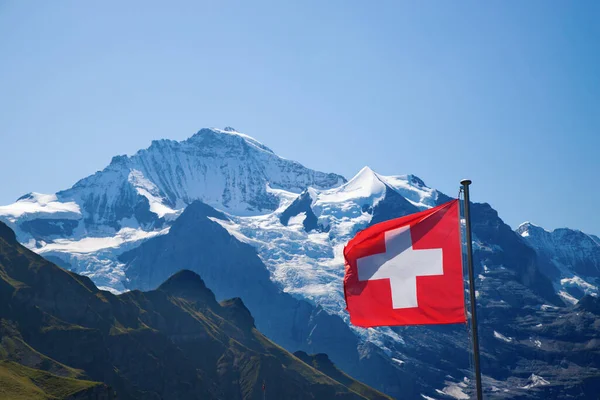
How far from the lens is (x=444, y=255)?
4878 centimetres

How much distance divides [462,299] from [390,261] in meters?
5.24

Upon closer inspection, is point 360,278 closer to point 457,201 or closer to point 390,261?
point 390,261

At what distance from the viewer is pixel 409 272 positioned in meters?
50.0

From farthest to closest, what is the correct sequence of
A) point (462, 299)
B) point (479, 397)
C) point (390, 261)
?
point (390, 261) → point (462, 299) → point (479, 397)

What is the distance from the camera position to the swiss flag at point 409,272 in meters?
48.5

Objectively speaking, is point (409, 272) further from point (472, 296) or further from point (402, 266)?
point (472, 296)

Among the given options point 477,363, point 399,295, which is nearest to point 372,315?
point 399,295

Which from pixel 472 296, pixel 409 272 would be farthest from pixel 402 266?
pixel 472 296

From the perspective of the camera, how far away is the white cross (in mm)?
49281

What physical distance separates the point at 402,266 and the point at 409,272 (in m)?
0.66

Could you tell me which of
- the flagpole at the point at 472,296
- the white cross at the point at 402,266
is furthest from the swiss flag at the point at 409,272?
the flagpole at the point at 472,296

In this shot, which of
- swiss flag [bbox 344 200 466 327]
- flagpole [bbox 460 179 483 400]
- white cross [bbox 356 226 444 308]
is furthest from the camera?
white cross [bbox 356 226 444 308]

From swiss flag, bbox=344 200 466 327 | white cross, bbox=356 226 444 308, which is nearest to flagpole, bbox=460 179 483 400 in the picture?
swiss flag, bbox=344 200 466 327

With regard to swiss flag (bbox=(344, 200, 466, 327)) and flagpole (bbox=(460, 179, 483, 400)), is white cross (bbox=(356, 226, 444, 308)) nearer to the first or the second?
swiss flag (bbox=(344, 200, 466, 327))
